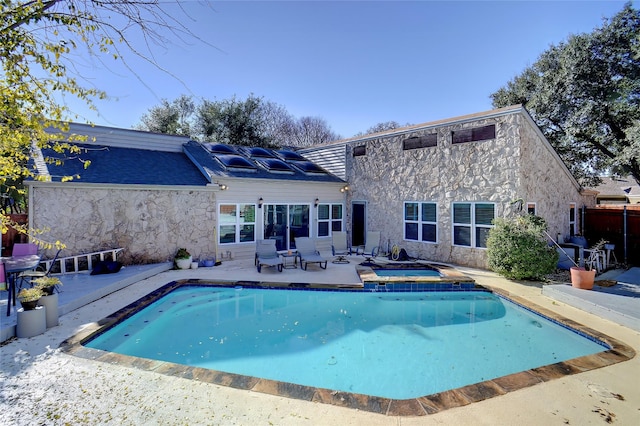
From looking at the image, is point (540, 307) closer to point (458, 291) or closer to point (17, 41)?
point (458, 291)

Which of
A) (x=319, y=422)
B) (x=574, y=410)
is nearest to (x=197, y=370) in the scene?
(x=319, y=422)

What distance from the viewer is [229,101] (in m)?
23.3

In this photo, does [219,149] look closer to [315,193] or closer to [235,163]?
[235,163]

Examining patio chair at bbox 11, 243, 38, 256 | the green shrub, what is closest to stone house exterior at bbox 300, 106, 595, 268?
the green shrub

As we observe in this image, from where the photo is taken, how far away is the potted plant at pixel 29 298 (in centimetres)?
515

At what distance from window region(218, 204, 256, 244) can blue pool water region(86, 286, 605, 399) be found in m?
3.53

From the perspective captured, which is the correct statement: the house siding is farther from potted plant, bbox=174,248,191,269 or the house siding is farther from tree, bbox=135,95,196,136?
tree, bbox=135,95,196,136

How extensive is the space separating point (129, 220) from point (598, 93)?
59.8ft

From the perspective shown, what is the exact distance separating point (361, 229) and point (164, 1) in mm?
12425

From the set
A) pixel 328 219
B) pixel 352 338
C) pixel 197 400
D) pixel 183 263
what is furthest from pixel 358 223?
pixel 197 400

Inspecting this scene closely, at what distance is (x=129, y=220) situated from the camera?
9961 millimetres

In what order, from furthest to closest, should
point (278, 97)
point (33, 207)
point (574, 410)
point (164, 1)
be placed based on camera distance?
point (278, 97)
point (33, 207)
point (574, 410)
point (164, 1)

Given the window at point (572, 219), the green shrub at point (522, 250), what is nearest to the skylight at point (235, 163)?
the green shrub at point (522, 250)

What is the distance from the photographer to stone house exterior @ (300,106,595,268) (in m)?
9.85
